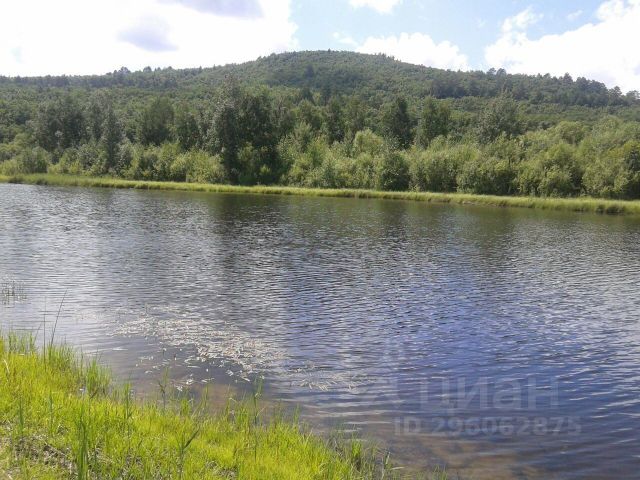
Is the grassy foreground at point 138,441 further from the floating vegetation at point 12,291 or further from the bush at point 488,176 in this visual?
the bush at point 488,176

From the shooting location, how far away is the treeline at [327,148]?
85.1 meters

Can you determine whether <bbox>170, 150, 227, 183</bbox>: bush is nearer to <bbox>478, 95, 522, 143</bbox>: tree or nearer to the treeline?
the treeline

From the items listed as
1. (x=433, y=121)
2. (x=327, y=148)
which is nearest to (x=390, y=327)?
(x=327, y=148)

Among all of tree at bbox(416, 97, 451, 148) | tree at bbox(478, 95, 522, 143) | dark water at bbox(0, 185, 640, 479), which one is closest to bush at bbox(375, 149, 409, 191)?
tree at bbox(478, 95, 522, 143)

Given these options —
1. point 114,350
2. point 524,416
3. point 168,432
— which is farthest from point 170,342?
point 524,416

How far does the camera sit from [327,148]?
110 metres

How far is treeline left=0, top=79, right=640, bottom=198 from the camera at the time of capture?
279 ft

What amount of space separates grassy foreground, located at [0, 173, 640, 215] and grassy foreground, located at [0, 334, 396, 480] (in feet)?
230

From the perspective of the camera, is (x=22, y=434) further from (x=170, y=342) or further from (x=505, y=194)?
(x=505, y=194)

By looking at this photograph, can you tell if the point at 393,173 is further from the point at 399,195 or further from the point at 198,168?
the point at 198,168

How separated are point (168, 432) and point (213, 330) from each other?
28.6 feet

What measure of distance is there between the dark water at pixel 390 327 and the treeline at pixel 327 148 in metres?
48.6

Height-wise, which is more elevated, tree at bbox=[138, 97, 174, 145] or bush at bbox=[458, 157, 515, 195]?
tree at bbox=[138, 97, 174, 145]

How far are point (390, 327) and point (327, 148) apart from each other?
3712 inches
